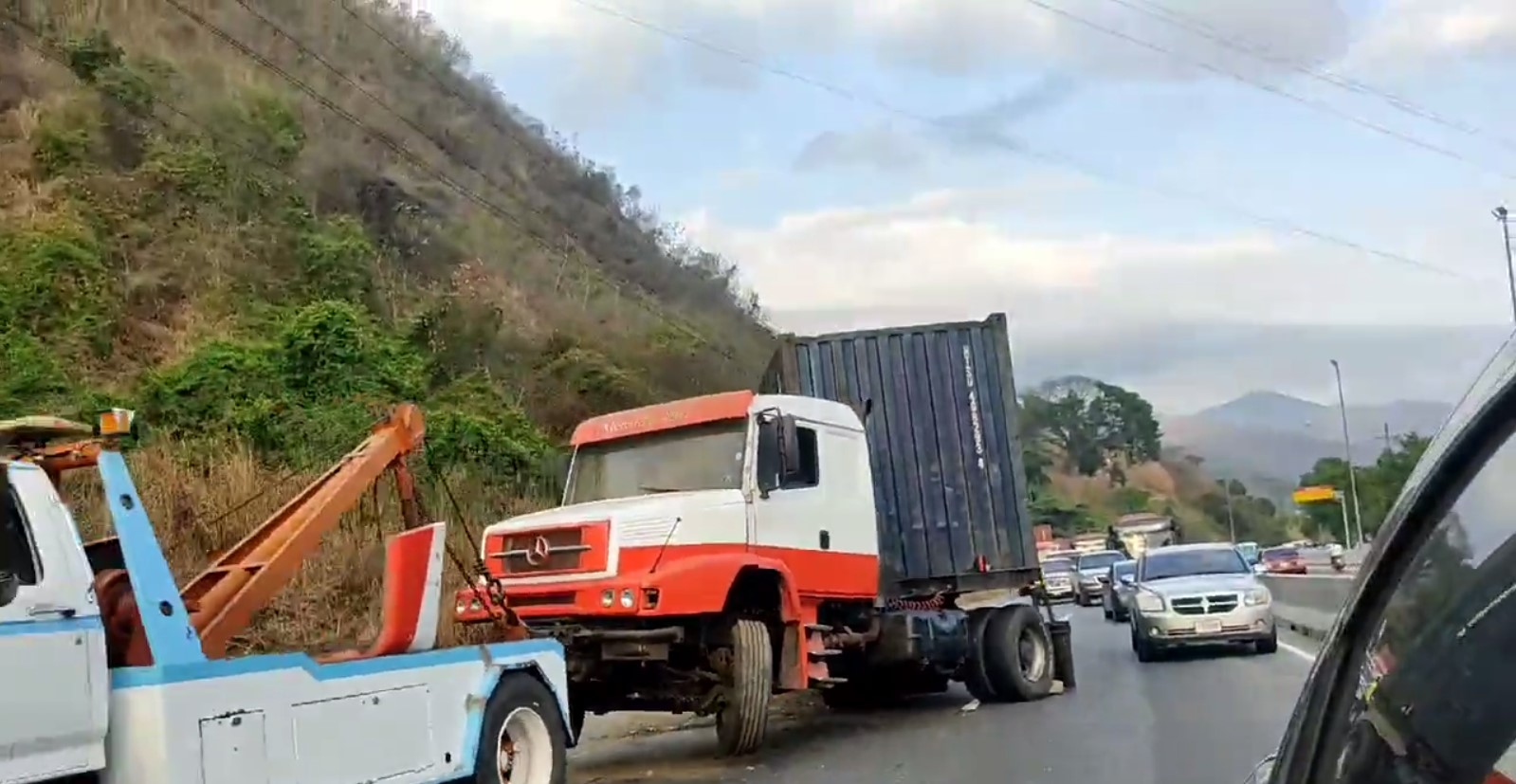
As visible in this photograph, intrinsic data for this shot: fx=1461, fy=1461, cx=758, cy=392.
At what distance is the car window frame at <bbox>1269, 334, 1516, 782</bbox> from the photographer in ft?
6.27

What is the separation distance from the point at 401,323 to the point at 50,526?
66.4 feet

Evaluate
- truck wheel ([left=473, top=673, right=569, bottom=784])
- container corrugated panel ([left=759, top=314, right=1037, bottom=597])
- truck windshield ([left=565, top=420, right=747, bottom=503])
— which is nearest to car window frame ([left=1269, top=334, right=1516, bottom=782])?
truck wheel ([left=473, top=673, right=569, bottom=784])

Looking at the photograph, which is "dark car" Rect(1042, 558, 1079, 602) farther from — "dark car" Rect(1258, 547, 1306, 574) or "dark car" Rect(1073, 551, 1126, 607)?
"dark car" Rect(1258, 547, 1306, 574)

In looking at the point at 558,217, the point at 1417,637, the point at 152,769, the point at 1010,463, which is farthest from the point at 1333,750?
the point at 558,217

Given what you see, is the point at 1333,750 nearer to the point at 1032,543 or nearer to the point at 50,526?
the point at 50,526

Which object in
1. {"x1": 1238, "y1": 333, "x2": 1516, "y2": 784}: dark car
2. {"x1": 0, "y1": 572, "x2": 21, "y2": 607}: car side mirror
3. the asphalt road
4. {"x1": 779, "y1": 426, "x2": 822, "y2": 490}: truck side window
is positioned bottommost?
the asphalt road

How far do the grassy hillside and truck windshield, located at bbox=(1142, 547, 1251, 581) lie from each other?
919 cm

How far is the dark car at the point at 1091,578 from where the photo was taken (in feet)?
128

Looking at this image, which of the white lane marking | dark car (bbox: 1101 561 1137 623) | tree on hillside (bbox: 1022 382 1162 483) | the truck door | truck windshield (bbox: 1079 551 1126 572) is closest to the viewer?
the truck door

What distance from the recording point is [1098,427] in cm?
11725

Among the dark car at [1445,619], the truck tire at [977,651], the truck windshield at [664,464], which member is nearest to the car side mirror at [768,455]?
the truck windshield at [664,464]

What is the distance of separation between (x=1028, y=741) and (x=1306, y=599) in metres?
13.4

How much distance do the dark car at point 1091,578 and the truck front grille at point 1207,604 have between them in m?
20.9

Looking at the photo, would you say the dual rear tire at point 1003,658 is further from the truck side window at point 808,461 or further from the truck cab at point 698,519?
the truck side window at point 808,461
